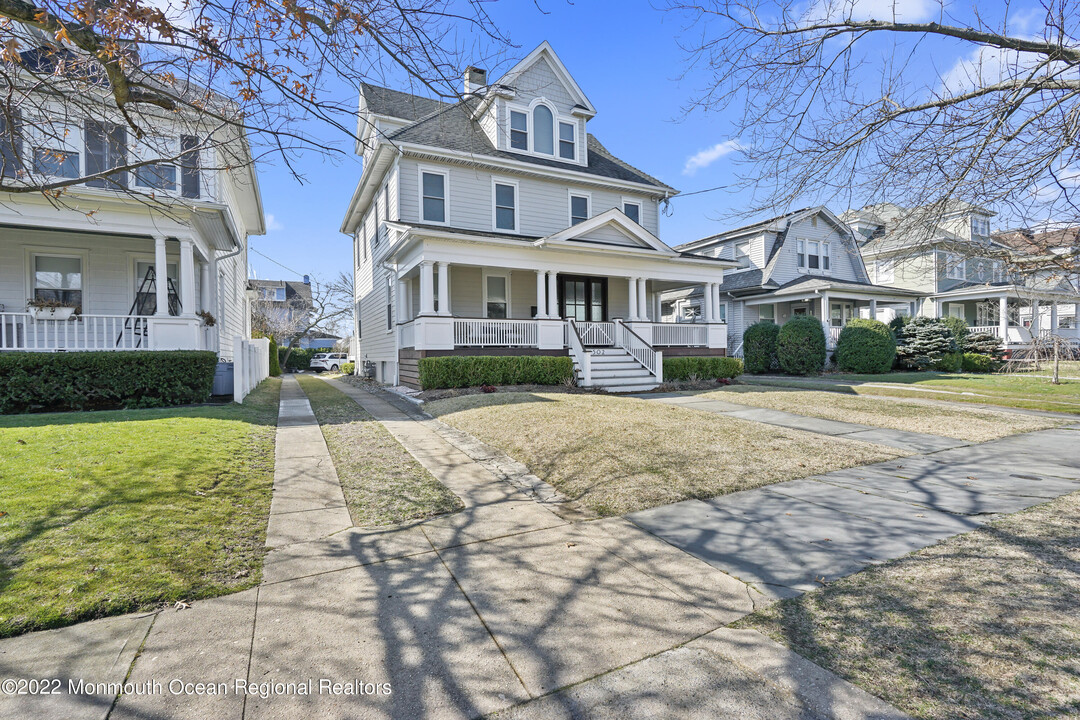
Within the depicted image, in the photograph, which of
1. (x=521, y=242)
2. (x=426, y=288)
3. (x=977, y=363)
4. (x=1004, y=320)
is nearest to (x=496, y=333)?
(x=426, y=288)

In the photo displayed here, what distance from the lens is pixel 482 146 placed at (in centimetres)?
1594

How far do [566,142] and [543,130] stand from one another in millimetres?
960

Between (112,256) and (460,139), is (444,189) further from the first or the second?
(112,256)

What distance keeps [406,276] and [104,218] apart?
677 centimetres

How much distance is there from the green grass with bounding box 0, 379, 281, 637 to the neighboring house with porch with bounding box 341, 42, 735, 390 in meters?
→ 7.39

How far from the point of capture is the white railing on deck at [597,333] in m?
15.2

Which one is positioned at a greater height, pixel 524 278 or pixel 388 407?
pixel 524 278

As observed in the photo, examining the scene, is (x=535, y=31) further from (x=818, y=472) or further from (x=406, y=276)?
(x=406, y=276)

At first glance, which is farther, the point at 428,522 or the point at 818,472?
the point at 818,472

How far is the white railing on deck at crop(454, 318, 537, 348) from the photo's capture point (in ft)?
43.4

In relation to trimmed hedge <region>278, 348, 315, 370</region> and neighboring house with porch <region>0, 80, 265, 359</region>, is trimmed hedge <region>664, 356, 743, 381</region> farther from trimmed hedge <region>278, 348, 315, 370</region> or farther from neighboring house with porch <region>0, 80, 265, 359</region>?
trimmed hedge <region>278, 348, 315, 370</region>

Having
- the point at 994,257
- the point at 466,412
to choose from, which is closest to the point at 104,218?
the point at 466,412

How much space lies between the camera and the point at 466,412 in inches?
347

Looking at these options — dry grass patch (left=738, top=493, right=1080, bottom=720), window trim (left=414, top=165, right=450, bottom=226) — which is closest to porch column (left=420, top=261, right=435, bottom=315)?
window trim (left=414, top=165, right=450, bottom=226)
